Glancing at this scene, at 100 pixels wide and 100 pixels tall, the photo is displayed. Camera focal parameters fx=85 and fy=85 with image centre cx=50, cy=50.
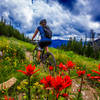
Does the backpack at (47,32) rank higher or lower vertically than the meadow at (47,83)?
higher

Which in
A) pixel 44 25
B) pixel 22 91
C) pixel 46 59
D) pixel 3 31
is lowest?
pixel 22 91

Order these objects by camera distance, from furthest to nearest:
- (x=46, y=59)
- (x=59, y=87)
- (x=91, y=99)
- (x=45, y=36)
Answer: (x=46, y=59)
(x=45, y=36)
(x=91, y=99)
(x=59, y=87)

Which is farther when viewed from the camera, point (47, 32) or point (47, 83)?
point (47, 32)

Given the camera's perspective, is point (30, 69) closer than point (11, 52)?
Yes

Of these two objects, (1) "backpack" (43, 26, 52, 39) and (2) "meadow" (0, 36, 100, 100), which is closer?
(2) "meadow" (0, 36, 100, 100)

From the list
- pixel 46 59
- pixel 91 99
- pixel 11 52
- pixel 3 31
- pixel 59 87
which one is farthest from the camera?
pixel 3 31

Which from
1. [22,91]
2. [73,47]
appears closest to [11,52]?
[22,91]

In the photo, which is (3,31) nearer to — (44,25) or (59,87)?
(44,25)

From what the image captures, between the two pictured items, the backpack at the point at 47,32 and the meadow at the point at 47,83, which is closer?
the meadow at the point at 47,83

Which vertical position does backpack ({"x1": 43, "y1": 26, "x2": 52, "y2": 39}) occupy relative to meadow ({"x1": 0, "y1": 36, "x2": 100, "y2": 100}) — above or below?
above

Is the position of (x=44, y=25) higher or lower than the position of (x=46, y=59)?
higher

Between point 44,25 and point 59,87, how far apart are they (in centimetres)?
345

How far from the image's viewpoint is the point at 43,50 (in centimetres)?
410

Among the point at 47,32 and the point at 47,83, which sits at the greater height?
the point at 47,32
